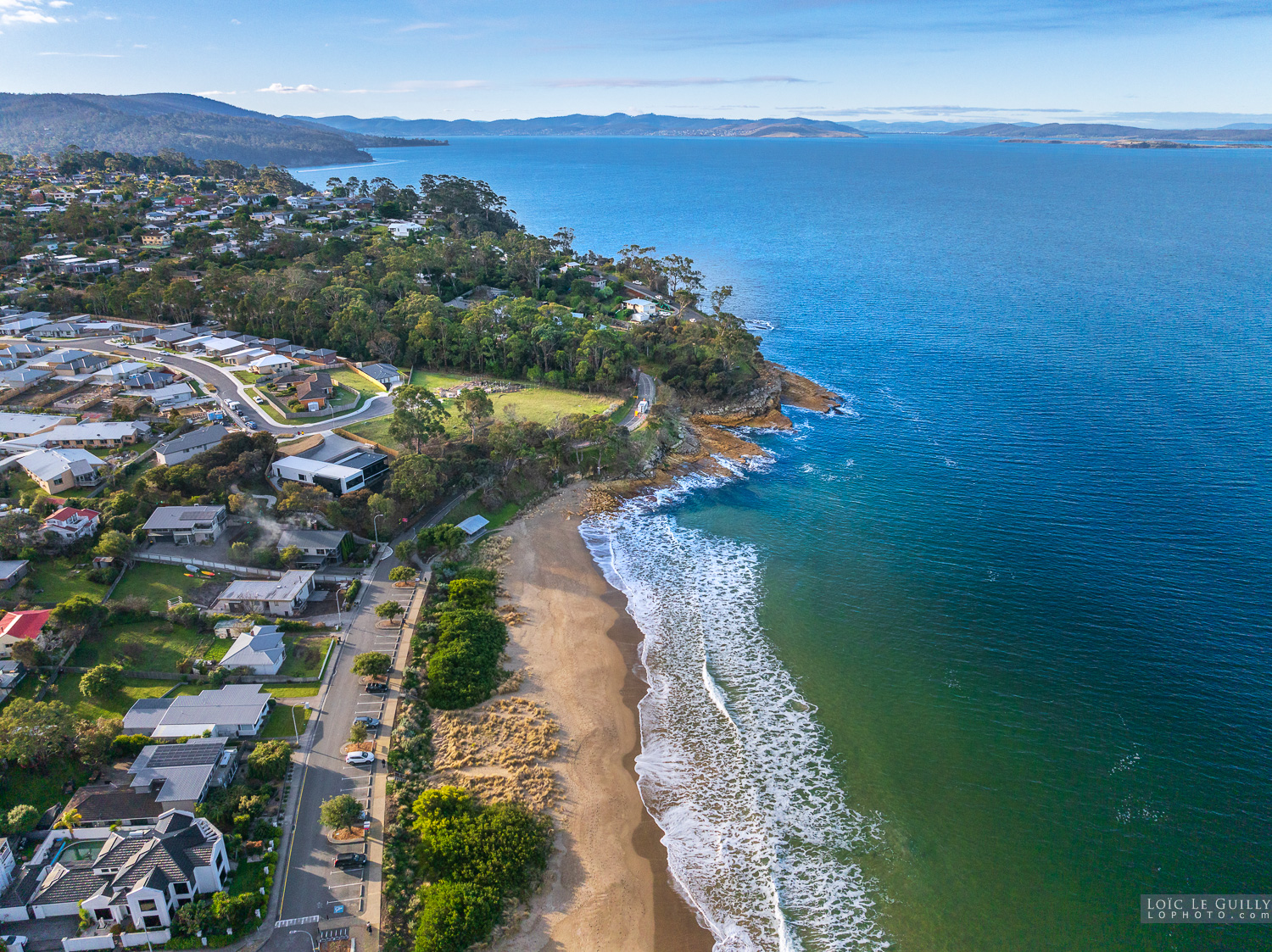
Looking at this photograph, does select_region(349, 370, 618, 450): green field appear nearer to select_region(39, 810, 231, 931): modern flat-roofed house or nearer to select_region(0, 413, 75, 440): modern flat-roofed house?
select_region(0, 413, 75, 440): modern flat-roofed house

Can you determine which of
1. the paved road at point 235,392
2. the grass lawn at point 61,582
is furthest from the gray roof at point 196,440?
the grass lawn at point 61,582

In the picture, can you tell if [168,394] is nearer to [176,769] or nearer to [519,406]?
[519,406]

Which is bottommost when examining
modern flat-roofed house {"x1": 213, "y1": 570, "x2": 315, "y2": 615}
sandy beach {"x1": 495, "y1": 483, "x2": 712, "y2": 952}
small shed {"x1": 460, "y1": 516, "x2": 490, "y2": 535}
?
sandy beach {"x1": 495, "y1": 483, "x2": 712, "y2": 952}

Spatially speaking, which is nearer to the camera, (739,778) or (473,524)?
(739,778)

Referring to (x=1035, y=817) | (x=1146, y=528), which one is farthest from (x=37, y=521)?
(x=1146, y=528)

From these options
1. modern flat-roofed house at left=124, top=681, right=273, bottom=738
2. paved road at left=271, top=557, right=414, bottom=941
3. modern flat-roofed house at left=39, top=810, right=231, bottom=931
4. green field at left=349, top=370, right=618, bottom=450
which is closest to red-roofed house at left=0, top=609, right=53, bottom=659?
modern flat-roofed house at left=124, top=681, right=273, bottom=738

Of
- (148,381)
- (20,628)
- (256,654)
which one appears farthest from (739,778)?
(148,381)
